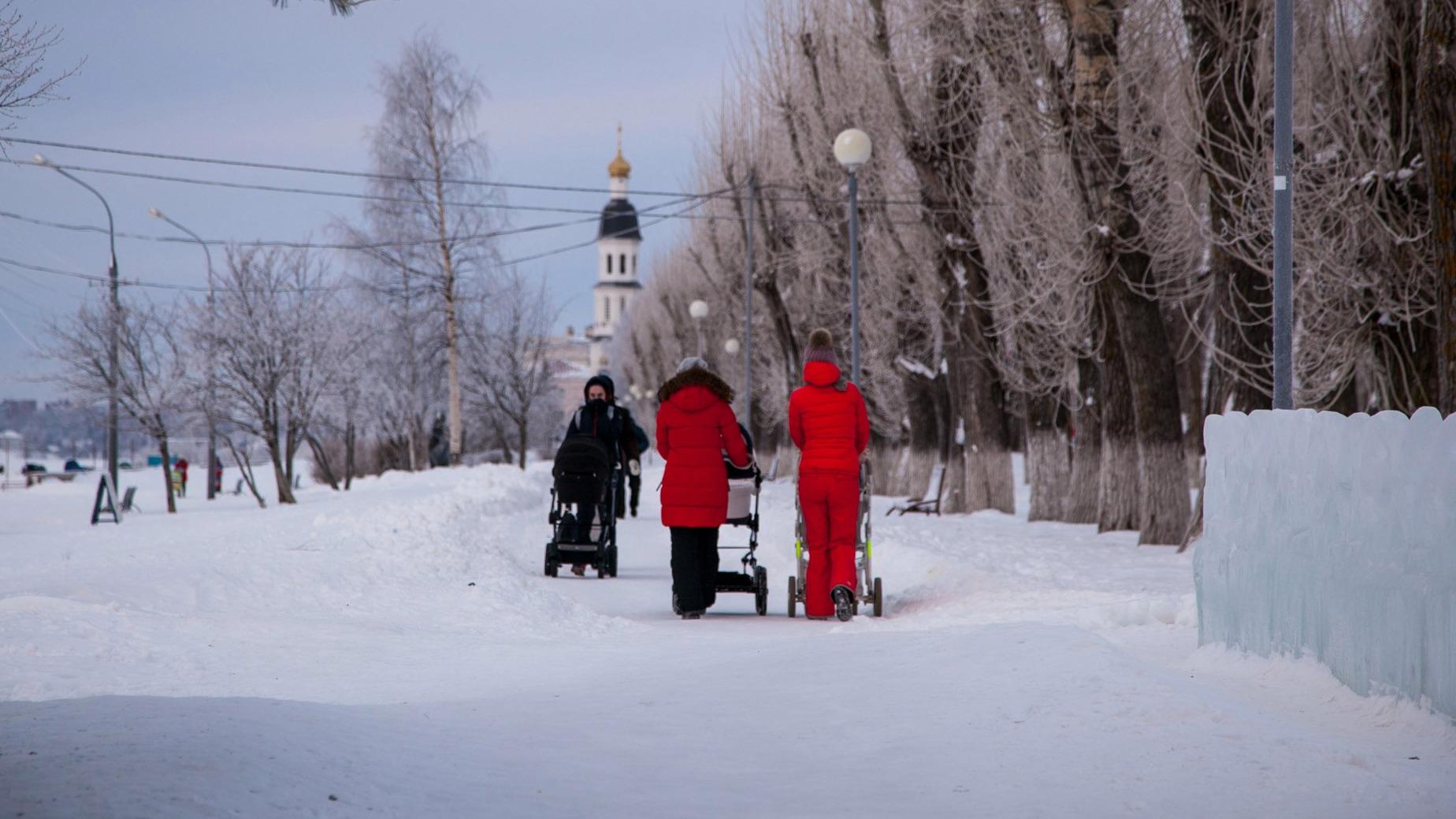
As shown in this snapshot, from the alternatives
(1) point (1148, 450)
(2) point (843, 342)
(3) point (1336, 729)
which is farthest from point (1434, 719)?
(2) point (843, 342)

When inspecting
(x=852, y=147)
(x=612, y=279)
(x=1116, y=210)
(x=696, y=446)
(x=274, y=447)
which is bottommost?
(x=696, y=446)

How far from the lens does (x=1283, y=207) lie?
32.4ft

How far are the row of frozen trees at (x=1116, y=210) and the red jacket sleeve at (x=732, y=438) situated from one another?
17.2 ft

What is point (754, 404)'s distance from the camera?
53250 mm

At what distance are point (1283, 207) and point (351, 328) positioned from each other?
33419 millimetres

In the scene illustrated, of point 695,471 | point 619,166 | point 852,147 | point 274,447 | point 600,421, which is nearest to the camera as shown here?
point 695,471

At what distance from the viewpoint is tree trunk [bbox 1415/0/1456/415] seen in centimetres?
1038

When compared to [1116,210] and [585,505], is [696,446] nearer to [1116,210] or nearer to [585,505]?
[585,505]

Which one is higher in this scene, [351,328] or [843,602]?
[351,328]

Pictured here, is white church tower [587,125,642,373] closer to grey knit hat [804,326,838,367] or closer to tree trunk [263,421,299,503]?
tree trunk [263,421,299,503]

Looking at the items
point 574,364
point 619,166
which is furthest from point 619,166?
point 574,364

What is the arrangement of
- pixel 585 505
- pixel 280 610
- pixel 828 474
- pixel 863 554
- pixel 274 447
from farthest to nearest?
pixel 274 447, pixel 585 505, pixel 863 554, pixel 828 474, pixel 280 610

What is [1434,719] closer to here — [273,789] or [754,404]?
[273,789]

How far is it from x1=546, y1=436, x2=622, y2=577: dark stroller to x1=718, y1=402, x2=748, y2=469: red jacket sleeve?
2478 mm
